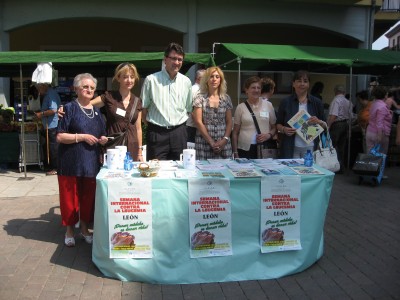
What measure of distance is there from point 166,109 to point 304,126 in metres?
1.51

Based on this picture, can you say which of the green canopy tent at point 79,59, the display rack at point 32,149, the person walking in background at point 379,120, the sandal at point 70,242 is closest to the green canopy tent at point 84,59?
the green canopy tent at point 79,59

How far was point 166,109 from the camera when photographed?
4.44 meters

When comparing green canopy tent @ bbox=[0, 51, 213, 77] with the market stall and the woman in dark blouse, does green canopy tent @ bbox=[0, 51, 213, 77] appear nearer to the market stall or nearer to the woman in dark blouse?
the woman in dark blouse

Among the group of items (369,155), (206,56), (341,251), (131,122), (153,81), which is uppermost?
(206,56)

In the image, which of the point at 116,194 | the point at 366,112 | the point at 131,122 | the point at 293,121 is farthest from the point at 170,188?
the point at 366,112

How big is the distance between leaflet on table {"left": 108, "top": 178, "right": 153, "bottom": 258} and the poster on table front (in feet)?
3.03

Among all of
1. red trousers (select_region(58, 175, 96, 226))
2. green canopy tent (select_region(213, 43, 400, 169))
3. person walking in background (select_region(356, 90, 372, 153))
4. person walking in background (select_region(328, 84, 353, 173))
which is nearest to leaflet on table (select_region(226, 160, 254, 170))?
red trousers (select_region(58, 175, 96, 226))

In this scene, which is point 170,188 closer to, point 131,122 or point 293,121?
point 131,122

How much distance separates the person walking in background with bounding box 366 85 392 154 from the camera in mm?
7660

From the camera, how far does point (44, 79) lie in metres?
7.53

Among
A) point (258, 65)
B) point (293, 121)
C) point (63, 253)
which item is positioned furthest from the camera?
point (258, 65)

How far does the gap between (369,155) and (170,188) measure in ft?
17.0

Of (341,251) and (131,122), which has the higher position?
(131,122)

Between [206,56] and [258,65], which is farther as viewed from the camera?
[258,65]
